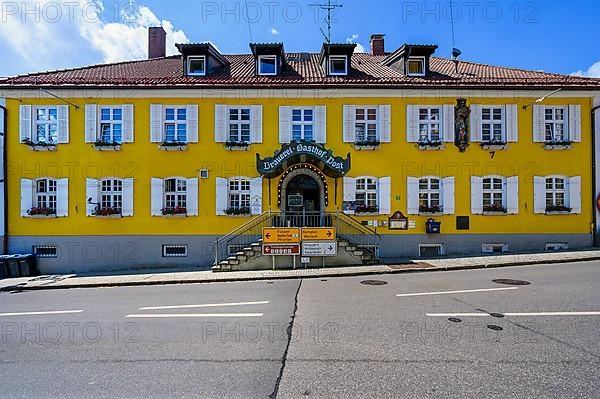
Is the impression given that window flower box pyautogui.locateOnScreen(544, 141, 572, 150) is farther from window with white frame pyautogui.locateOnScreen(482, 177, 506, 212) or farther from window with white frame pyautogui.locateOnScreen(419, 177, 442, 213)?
window with white frame pyautogui.locateOnScreen(419, 177, 442, 213)

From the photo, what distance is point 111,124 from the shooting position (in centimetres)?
1563

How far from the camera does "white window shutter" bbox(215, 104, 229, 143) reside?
15.5 meters

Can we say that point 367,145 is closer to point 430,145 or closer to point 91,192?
point 430,145

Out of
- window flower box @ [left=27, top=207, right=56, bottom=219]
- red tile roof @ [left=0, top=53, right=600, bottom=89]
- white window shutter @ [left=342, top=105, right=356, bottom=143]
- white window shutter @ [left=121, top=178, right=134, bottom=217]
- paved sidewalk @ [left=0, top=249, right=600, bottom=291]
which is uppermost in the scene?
red tile roof @ [left=0, top=53, right=600, bottom=89]

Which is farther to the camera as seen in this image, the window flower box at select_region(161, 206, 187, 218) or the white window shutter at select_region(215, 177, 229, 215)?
the white window shutter at select_region(215, 177, 229, 215)

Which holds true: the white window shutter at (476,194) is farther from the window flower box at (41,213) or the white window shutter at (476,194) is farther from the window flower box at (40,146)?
the window flower box at (40,146)

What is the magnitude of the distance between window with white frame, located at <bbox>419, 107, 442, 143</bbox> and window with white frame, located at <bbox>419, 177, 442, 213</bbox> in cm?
186

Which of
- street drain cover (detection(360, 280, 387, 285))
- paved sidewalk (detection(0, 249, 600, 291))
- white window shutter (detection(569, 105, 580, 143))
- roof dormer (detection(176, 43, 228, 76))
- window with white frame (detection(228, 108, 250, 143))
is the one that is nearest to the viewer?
street drain cover (detection(360, 280, 387, 285))

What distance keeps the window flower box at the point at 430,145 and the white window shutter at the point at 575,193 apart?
594 cm

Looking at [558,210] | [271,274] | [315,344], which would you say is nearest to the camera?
[315,344]

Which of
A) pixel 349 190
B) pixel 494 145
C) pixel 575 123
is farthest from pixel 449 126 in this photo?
pixel 575 123

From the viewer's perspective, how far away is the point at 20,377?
4438 mm

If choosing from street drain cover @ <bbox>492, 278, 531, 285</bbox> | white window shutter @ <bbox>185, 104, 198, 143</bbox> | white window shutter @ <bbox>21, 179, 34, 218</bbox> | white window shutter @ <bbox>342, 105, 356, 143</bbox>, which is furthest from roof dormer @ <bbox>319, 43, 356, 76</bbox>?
white window shutter @ <bbox>21, 179, 34, 218</bbox>

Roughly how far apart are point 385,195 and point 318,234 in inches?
152
